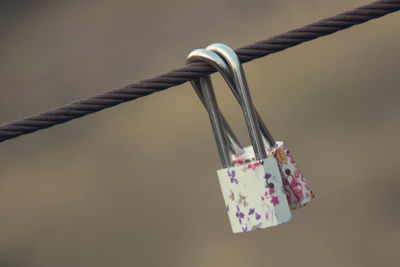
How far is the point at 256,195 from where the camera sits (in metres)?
0.70

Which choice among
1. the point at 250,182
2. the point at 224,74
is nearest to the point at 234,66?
the point at 224,74

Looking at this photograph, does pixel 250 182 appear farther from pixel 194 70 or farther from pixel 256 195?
pixel 194 70

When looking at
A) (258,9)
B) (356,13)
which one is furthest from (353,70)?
(356,13)

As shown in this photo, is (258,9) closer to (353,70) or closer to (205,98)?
(353,70)

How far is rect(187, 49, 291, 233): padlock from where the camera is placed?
0.69 m

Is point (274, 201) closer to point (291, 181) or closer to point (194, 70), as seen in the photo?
point (291, 181)

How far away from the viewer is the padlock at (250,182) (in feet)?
2.26

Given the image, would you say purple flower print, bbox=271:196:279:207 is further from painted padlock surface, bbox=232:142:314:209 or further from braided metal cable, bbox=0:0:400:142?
braided metal cable, bbox=0:0:400:142

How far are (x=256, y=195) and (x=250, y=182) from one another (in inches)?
0.6

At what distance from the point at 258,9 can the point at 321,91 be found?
1.08 m

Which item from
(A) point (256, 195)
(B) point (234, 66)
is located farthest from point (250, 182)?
(B) point (234, 66)

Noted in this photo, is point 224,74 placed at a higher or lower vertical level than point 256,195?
higher

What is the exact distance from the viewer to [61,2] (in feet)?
26.6

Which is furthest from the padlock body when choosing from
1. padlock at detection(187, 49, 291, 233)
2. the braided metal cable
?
the braided metal cable
